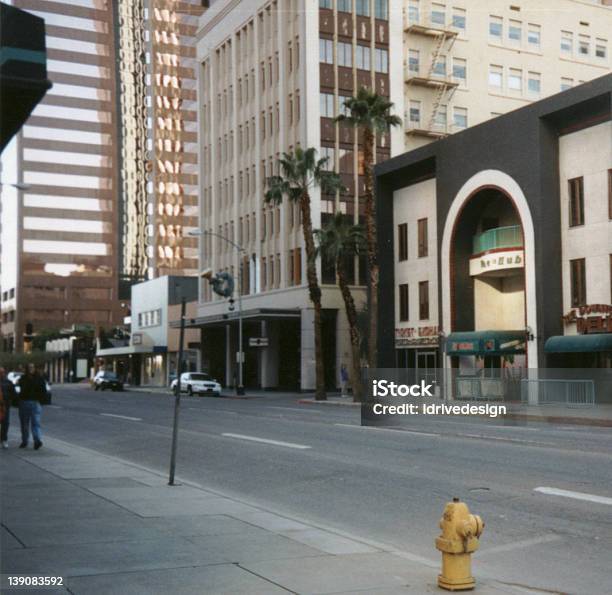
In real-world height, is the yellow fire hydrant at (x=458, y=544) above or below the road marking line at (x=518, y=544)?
above

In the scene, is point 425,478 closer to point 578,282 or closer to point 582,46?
point 578,282

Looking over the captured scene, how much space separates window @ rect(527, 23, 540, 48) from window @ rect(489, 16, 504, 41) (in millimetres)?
1974

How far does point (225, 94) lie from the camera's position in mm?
70188

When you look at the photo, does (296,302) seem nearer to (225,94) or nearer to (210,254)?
(210,254)

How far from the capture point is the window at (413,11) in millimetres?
59375

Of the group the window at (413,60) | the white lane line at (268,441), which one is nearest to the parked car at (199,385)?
the window at (413,60)

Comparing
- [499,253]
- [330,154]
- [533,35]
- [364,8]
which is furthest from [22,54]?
[533,35]

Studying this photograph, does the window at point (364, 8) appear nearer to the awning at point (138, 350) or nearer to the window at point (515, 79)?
the window at point (515, 79)

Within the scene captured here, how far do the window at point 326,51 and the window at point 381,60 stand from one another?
320cm

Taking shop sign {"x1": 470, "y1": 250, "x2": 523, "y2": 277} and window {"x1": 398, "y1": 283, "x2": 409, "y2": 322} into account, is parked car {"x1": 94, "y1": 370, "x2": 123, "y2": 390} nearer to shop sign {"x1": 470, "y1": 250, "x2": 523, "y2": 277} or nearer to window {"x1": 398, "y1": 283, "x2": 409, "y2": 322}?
window {"x1": 398, "y1": 283, "x2": 409, "y2": 322}

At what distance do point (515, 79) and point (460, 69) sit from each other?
4264 millimetres

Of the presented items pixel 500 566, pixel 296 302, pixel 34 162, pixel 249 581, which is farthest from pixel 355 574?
pixel 296 302

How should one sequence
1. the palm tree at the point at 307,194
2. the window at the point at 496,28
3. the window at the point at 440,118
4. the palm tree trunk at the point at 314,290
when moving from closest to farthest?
the palm tree trunk at the point at 314,290 → the palm tree at the point at 307,194 → the window at the point at 440,118 → the window at the point at 496,28

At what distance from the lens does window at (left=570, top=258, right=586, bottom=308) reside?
35.9m
